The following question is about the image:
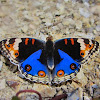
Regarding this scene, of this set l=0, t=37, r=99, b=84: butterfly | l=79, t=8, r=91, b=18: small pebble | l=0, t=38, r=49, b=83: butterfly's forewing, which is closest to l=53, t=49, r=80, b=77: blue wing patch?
l=0, t=37, r=99, b=84: butterfly

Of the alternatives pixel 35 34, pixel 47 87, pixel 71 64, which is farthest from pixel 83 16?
pixel 47 87

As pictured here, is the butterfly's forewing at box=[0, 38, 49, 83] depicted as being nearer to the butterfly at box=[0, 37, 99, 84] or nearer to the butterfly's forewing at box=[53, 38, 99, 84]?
the butterfly at box=[0, 37, 99, 84]

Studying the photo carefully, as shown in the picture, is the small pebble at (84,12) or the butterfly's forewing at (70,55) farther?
the small pebble at (84,12)

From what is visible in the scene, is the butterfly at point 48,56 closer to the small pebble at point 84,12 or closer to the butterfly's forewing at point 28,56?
the butterfly's forewing at point 28,56

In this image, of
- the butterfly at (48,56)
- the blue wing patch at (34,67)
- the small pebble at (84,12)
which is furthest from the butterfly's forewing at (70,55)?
the small pebble at (84,12)

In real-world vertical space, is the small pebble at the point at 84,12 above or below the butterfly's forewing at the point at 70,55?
above

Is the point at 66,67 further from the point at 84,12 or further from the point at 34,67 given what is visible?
the point at 84,12

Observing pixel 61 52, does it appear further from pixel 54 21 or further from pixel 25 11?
pixel 25 11
